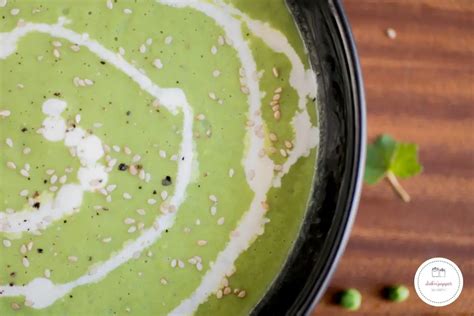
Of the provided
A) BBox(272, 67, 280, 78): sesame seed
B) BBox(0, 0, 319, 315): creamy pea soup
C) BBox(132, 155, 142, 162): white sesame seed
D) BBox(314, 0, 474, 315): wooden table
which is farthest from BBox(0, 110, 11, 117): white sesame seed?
BBox(314, 0, 474, 315): wooden table

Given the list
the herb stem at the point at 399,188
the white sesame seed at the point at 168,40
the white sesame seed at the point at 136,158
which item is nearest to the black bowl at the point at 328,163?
the herb stem at the point at 399,188

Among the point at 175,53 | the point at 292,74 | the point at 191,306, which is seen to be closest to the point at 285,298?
the point at 191,306

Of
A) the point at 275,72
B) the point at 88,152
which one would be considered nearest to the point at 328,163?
the point at 275,72

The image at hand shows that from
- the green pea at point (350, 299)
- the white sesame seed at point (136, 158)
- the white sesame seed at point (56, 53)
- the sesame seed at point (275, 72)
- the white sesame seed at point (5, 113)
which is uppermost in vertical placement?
the sesame seed at point (275, 72)

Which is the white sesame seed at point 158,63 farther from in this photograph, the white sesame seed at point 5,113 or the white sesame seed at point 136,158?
the white sesame seed at point 5,113

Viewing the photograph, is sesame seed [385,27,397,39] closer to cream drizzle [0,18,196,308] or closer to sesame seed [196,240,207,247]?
cream drizzle [0,18,196,308]

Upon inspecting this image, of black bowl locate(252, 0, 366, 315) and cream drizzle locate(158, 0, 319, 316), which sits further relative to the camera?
cream drizzle locate(158, 0, 319, 316)

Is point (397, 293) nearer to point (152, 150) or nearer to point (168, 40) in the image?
point (152, 150)
